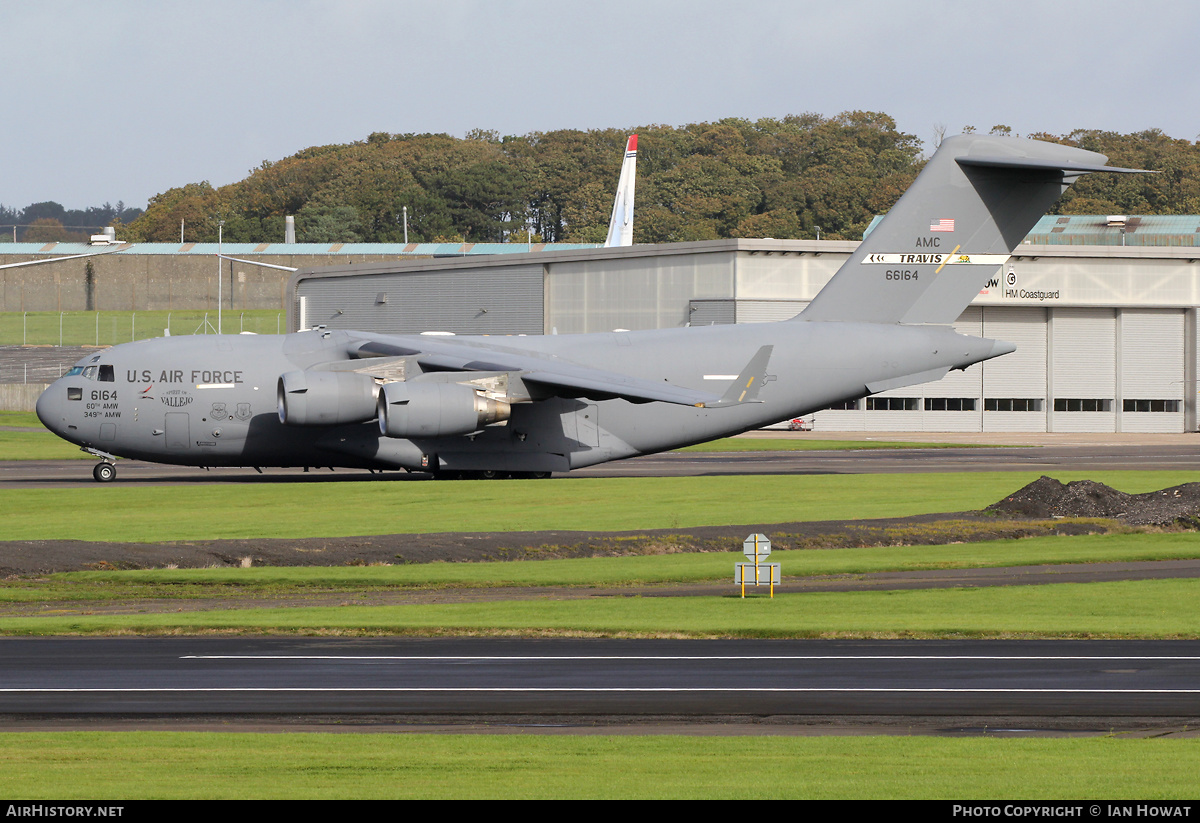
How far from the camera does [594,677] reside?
15094 mm

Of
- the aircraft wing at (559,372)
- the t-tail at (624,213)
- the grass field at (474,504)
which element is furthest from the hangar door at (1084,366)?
the aircraft wing at (559,372)

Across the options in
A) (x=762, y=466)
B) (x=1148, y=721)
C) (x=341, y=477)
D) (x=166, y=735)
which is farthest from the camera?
(x=762, y=466)

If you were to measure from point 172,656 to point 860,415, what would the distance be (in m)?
56.3

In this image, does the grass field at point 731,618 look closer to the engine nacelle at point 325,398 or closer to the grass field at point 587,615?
the grass field at point 587,615

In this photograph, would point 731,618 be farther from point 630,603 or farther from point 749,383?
point 749,383

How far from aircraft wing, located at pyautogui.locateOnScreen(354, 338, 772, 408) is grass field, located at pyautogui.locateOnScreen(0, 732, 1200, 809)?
21250mm

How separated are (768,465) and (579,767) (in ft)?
119

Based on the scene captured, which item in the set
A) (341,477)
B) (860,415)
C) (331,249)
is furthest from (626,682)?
(331,249)

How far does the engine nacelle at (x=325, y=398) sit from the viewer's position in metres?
34.9

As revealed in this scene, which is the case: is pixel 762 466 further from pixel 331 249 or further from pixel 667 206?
pixel 667 206

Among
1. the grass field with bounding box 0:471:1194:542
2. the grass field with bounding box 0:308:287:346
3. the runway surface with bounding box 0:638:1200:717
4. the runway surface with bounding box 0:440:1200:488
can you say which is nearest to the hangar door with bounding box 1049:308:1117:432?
the runway surface with bounding box 0:440:1200:488

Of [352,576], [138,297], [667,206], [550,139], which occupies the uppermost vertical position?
[550,139]

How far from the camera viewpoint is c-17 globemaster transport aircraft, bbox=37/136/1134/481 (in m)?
35.5

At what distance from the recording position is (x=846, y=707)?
1345 cm
